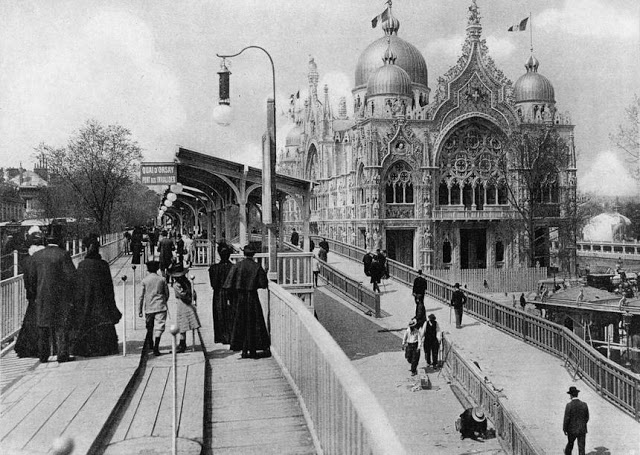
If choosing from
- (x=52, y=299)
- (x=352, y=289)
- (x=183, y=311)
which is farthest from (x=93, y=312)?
(x=352, y=289)

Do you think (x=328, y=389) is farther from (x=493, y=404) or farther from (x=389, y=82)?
(x=389, y=82)

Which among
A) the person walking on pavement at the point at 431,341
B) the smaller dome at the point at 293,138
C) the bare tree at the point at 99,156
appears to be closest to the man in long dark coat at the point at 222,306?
the person walking on pavement at the point at 431,341

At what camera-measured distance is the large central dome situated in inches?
2218

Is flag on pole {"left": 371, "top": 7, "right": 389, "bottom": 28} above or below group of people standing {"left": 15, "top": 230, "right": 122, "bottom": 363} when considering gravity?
above

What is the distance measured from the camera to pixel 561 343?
50.0 ft

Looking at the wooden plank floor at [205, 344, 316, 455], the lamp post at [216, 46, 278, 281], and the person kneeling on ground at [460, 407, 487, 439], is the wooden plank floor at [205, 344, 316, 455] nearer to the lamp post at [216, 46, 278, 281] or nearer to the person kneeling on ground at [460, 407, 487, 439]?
the lamp post at [216, 46, 278, 281]

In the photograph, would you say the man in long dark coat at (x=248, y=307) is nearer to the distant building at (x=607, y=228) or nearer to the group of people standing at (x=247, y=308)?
the group of people standing at (x=247, y=308)

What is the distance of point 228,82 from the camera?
44.8 feet

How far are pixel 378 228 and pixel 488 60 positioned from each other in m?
16.3

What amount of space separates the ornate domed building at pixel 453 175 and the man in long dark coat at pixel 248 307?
35.6 metres

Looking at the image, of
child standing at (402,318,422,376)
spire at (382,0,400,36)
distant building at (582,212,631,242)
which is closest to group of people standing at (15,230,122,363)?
child standing at (402,318,422,376)

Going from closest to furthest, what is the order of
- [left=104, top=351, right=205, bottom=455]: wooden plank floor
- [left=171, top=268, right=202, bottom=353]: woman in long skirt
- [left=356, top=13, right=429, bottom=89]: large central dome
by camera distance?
1. [left=104, top=351, right=205, bottom=455]: wooden plank floor
2. [left=171, top=268, right=202, bottom=353]: woman in long skirt
3. [left=356, top=13, right=429, bottom=89]: large central dome

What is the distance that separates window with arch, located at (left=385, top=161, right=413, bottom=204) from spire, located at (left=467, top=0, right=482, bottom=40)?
11.9 metres

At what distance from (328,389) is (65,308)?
4.57 metres
